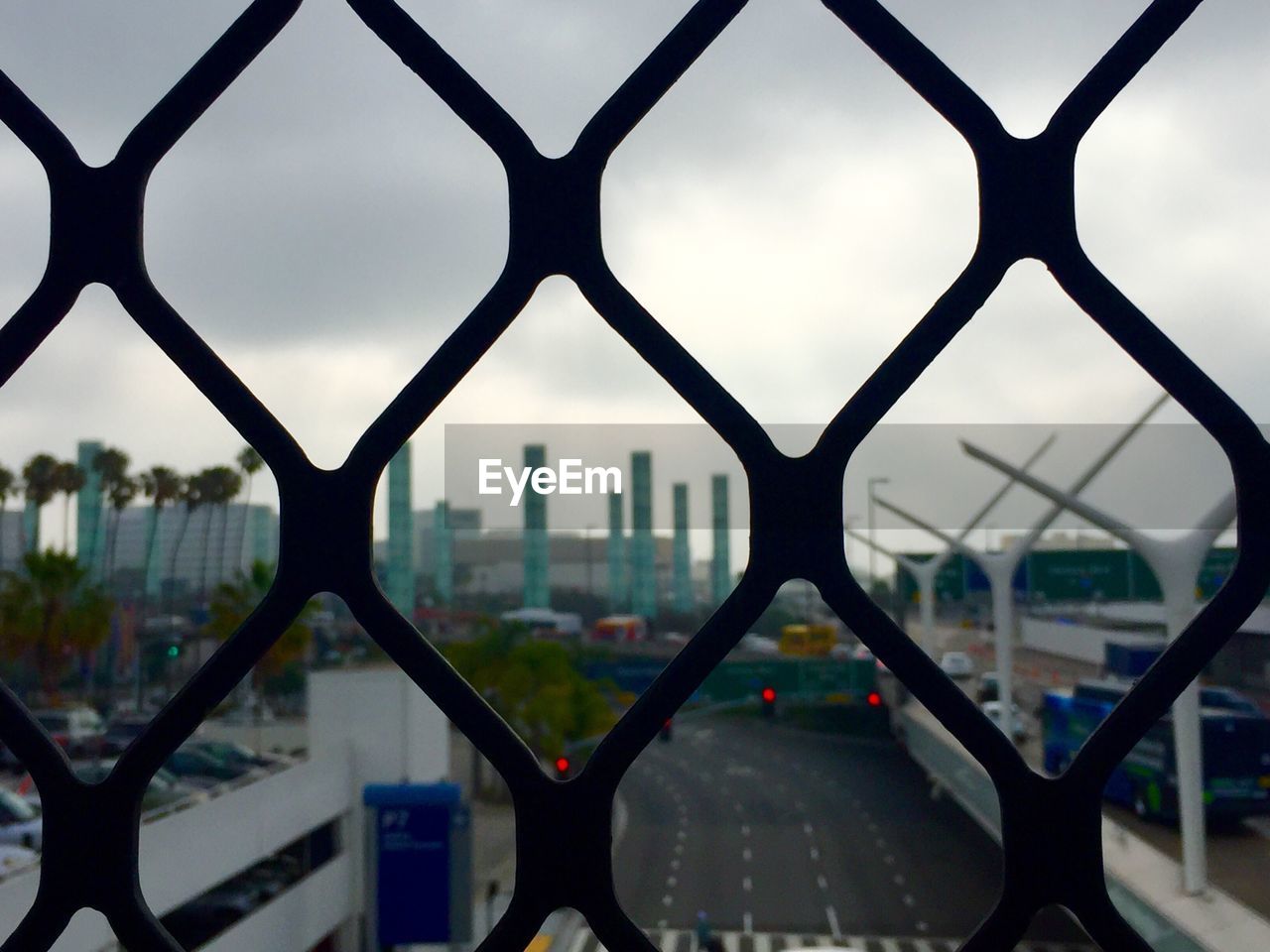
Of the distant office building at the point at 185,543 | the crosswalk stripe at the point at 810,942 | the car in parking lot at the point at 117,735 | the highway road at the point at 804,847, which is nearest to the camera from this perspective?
the crosswalk stripe at the point at 810,942

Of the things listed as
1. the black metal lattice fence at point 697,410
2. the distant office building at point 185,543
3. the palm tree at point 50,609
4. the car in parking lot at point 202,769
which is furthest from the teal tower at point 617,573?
the black metal lattice fence at point 697,410

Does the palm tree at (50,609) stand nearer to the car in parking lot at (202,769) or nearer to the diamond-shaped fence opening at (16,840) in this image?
the diamond-shaped fence opening at (16,840)

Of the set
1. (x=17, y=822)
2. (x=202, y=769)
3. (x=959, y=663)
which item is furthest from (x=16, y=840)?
(x=959, y=663)

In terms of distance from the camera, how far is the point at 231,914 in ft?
48.2

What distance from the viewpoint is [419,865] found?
1694 centimetres

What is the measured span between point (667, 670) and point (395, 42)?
0.68 m

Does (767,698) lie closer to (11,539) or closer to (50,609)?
(50,609)

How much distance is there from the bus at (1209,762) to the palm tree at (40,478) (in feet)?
80.9

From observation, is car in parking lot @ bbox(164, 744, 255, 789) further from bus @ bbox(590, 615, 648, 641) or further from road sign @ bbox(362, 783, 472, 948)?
bus @ bbox(590, 615, 648, 641)

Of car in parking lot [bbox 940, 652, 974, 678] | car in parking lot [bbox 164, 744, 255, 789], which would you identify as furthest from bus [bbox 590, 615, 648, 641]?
car in parking lot [bbox 164, 744, 255, 789]

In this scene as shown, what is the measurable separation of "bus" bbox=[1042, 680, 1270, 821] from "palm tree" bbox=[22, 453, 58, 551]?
24653 mm

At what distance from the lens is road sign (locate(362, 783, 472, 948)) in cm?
1648

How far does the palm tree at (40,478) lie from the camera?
31.3 meters

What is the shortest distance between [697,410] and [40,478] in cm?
3373
